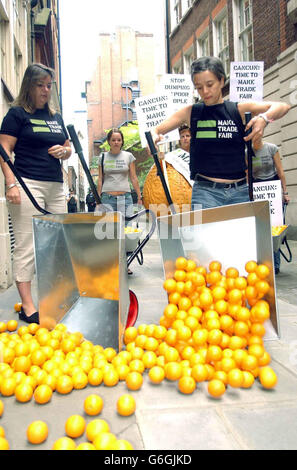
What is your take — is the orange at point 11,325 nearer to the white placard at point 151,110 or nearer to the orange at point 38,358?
the orange at point 38,358

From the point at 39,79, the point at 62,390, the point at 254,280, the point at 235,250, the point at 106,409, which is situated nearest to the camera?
the point at 106,409

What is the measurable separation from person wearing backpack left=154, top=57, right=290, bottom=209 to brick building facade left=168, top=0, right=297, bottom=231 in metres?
7.20

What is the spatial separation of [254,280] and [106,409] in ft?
3.80

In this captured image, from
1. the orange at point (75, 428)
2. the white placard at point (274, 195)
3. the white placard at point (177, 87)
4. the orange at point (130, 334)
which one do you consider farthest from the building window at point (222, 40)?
the orange at point (75, 428)

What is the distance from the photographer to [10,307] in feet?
13.0

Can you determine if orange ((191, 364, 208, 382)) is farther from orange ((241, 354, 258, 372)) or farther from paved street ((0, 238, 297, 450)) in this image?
orange ((241, 354, 258, 372))

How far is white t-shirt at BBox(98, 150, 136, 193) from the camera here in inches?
214

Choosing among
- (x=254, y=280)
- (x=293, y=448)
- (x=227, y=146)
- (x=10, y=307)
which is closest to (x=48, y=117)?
(x=227, y=146)

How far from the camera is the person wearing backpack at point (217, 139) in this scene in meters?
2.93

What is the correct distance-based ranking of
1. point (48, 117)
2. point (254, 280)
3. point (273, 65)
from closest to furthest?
point (254, 280) → point (48, 117) → point (273, 65)

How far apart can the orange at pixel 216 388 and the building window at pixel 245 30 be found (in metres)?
12.7

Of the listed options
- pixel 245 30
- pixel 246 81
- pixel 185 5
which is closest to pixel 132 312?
pixel 246 81

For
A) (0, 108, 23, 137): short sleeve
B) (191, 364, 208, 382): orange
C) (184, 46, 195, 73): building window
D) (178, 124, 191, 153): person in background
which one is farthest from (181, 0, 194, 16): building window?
(191, 364, 208, 382): orange

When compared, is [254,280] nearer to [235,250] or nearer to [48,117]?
[235,250]
